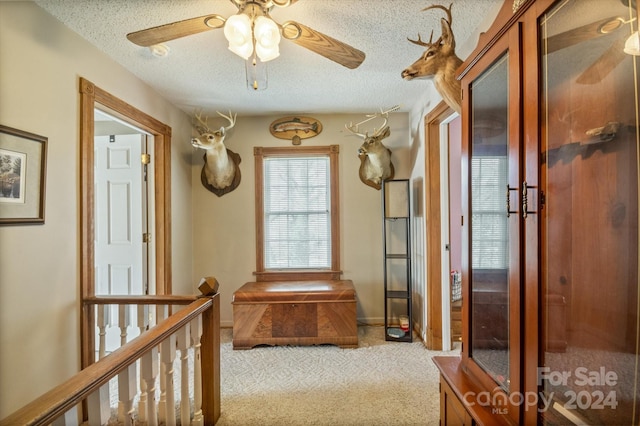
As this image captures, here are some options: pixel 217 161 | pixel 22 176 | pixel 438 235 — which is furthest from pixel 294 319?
pixel 22 176

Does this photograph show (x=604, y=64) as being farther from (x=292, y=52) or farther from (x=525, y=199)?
(x=292, y=52)

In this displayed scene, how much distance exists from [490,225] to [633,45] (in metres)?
0.65

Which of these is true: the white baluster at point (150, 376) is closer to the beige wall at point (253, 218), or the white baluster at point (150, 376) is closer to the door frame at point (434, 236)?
the beige wall at point (253, 218)

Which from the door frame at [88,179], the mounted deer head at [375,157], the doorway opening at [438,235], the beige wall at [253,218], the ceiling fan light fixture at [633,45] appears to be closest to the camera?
the ceiling fan light fixture at [633,45]

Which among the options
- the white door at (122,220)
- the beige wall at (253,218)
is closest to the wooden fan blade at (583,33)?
the beige wall at (253,218)

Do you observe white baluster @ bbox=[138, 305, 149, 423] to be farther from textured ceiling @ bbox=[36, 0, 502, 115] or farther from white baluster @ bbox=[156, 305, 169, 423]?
Result: textured ceiling @ bbox=[36, 0, 502, 115]

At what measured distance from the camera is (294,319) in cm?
293

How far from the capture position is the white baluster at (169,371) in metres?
1.46

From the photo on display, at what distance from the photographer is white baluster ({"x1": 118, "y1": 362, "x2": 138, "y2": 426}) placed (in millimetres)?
1127

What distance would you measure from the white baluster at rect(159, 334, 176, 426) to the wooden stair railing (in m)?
0.11

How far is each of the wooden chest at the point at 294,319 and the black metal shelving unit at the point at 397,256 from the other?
467 mm

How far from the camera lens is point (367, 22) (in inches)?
72.2

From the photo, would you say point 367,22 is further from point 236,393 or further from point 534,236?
point 236,393

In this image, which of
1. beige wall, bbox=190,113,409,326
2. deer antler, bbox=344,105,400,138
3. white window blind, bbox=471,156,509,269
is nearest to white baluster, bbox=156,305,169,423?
beige wall, bbox=190,113,409,326
